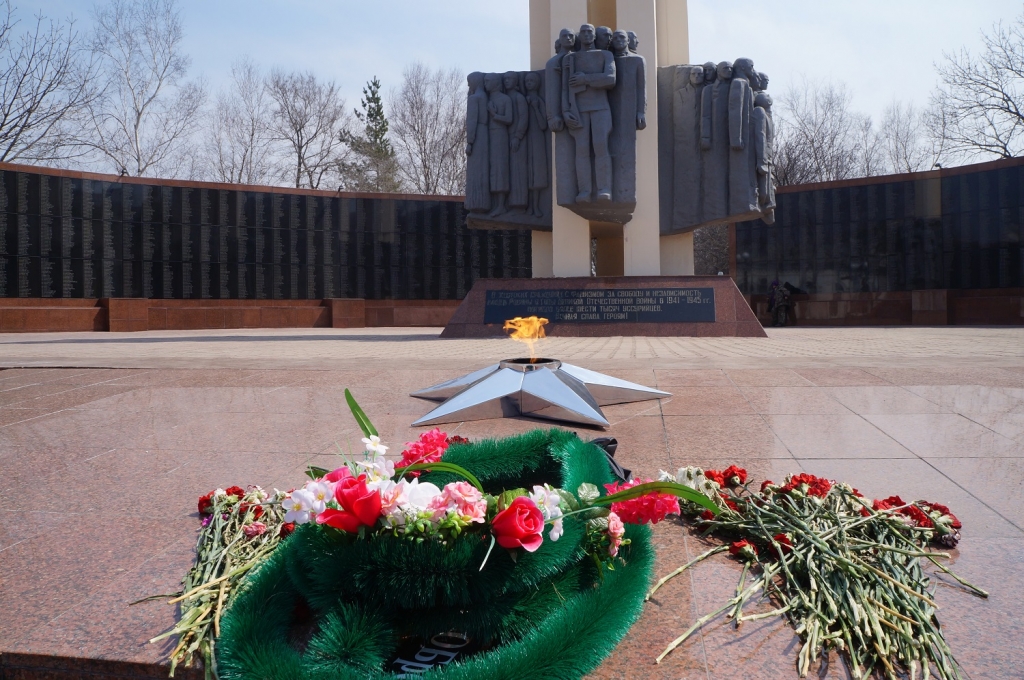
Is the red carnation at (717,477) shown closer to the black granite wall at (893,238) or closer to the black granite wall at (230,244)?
the black granite wall at (230,244)

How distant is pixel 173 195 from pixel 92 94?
30.7 ft

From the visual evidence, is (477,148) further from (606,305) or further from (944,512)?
(944,512)

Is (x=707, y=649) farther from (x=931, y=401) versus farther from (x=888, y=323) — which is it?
(x=888, y=323)

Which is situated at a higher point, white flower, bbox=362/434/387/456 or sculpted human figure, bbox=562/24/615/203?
sculpted human figure, bbox=562/24/615/203

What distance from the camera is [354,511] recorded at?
131 centimetres

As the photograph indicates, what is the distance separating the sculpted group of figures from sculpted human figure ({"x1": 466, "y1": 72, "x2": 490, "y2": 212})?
0.06 feet

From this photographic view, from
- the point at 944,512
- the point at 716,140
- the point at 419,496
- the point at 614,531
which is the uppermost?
the point at 716,140

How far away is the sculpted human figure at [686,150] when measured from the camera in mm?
12555

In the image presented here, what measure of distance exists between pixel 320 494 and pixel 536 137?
12.2 metres

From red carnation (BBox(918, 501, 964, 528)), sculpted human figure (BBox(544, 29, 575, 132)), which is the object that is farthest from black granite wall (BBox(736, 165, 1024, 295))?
red carnation (BBox(918, 501, 964, 528))

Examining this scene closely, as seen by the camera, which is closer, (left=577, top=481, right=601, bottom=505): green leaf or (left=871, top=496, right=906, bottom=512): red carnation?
(left=577, top=481, right=601, bottom=505): green leaf

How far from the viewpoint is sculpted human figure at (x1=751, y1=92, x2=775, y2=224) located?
12227 mm

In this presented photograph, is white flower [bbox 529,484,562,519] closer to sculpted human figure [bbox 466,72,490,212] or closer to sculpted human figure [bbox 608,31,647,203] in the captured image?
sculpted human figure [bbox 608,31,647,203]

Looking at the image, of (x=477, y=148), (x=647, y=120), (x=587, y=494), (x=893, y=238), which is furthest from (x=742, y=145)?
(x=587, y=494)
